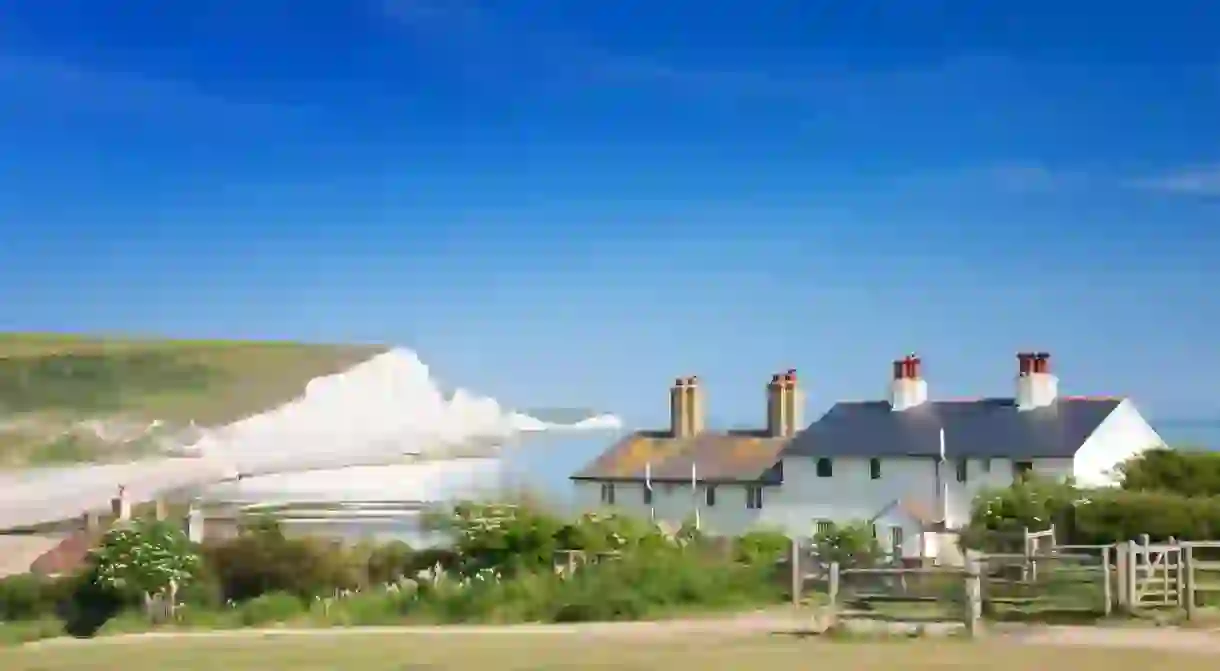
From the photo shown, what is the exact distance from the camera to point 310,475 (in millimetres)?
28781

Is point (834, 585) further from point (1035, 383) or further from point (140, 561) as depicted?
point (1035, 383)

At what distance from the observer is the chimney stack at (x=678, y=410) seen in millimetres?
44094

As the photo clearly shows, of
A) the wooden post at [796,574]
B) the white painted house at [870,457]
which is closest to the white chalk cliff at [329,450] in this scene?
the white painted house at [870,457]

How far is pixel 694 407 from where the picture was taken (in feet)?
146

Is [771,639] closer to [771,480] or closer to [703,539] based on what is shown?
[703,539]

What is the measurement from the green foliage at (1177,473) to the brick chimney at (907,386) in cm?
969

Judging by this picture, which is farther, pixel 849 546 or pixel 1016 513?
pixel 849 546

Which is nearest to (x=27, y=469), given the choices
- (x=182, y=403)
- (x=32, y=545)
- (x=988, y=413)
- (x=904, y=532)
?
(x=32, y=545)

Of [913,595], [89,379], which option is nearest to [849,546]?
[913,595]

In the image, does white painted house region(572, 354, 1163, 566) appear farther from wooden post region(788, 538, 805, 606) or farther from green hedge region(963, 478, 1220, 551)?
wooden post region(788, 538, 805, 606)

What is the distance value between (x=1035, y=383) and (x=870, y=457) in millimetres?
4795

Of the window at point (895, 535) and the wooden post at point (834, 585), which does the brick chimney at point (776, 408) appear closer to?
the window at point (895, 535)

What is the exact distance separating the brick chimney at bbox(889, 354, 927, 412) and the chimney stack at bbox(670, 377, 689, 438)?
7034 millimetres

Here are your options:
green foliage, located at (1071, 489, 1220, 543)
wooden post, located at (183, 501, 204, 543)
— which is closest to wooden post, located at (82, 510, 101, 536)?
wooden post, located at (183, 501, 204, 543)
